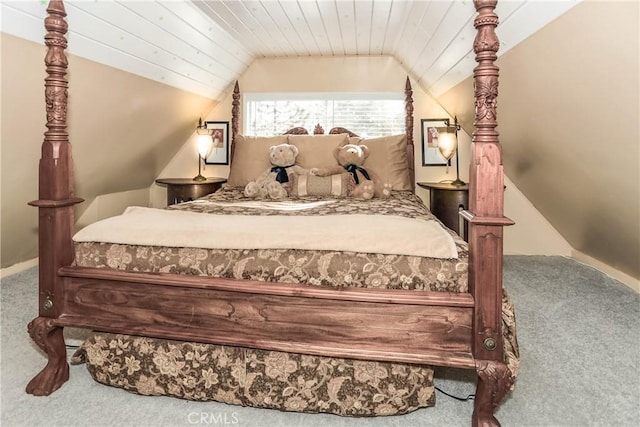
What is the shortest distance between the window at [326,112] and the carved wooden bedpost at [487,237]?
2775mm

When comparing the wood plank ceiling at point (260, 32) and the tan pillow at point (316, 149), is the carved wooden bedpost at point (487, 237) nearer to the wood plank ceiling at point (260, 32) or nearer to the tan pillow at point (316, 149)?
the wood plank ceiling at point (260, 32)

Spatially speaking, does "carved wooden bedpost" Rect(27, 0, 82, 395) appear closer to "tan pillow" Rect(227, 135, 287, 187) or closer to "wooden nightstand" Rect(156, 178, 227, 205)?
"tan pillow" Rect(227, 135, 287, 187)

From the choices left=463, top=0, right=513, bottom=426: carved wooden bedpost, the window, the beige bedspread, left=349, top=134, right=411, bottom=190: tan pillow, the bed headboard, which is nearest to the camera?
left=463, top=0, right=513, bottom=426: carved wooden bedpost

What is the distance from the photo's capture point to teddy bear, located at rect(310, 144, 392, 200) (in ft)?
8.75

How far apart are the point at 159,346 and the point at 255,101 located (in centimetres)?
311

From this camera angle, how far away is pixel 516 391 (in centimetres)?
157

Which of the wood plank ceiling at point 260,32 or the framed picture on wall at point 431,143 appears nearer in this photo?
the wood plank ceiling at point 260,32

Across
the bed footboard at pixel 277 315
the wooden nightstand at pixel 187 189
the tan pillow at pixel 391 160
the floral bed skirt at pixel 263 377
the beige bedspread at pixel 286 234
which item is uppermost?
the tan pillow at pixel 391 160

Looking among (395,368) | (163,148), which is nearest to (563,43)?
(395,368)

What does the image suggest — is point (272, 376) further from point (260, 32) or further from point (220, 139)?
point (220, 139)

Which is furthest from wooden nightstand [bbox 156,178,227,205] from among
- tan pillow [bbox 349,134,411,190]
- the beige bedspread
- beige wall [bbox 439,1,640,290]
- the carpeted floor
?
beige wall [bbox 439,1,640,290]

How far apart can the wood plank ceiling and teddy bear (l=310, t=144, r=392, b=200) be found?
0.95 m

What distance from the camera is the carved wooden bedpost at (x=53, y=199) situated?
1.48m

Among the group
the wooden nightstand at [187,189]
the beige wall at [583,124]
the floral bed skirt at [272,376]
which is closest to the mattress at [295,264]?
the floral bed skirt at [272,376]
